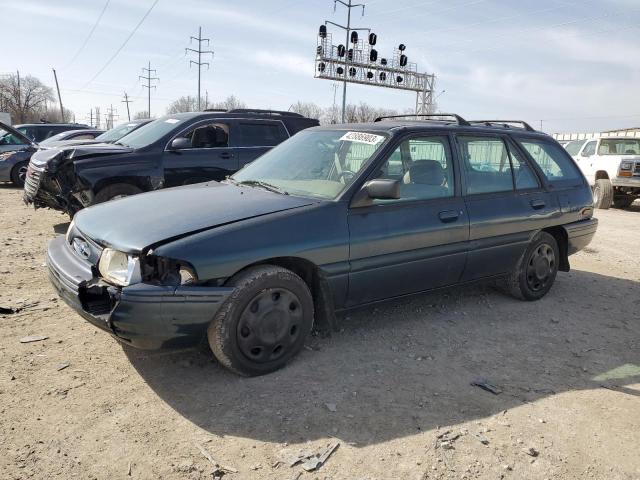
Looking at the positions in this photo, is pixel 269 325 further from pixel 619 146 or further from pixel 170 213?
pixel 619 146

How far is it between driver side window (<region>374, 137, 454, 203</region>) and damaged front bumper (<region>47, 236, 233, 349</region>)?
5.19 feet

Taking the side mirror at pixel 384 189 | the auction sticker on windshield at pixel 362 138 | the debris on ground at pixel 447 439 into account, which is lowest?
the debris on ground at pixel 447 439

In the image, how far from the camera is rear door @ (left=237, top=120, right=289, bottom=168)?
7.68 meters

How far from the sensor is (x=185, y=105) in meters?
74.9

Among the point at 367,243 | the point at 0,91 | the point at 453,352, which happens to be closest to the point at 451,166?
the point at 367,243

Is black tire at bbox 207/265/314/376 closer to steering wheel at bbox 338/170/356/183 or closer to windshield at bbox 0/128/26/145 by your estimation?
steering wheel at bbox 338/170/356/183

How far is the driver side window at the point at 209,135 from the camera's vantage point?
742 centimetres

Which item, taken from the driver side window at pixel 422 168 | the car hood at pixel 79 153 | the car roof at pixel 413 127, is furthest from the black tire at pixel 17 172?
the driver side window at pixel 422 168

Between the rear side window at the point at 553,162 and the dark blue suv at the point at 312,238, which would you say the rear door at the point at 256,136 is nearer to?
the dark blue suv at the point at 312,238

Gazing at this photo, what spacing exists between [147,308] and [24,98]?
86.4 metres

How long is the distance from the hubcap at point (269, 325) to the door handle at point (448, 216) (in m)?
1.42

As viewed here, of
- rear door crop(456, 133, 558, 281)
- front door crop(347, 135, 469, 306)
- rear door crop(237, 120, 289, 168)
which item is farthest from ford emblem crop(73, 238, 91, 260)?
rear door crop(237, 120, 289, 168)

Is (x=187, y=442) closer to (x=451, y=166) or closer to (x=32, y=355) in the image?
(x=32, y=355)

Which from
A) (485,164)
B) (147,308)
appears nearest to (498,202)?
(485,164)
